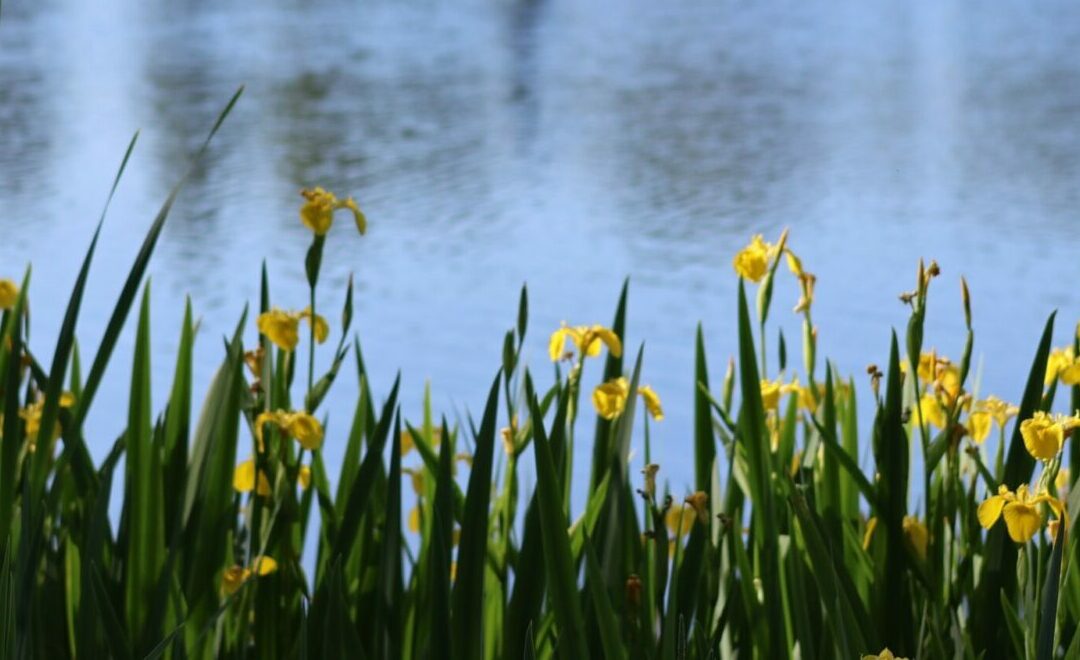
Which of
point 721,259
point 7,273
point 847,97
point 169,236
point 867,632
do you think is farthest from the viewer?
point 847,97

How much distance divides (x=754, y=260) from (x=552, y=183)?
11.9ft

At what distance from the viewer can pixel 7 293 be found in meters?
0.96

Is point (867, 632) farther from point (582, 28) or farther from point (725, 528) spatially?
point (582, 28)

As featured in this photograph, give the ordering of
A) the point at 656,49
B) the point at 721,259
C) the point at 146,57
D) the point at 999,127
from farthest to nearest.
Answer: the point at 656,49, the point at 146,57, the point at 999,127, the point at 721,259

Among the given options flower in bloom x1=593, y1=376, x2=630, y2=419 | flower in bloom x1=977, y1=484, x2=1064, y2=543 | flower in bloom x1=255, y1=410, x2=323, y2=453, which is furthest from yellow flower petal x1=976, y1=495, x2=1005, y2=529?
flower in bloom x1=255, y1=410, x2=323, y2=453

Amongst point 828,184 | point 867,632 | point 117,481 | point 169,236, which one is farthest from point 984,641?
point 828,184

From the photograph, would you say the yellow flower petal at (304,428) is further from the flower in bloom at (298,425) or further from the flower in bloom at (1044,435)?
the flower in bloom at (1044,435)

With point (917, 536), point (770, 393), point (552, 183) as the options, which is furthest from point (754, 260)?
point (552, 183)

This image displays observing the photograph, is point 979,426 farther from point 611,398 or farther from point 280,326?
point 280,326

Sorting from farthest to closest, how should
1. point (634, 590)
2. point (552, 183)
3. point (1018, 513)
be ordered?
point (552, 183) → point (634, 590) → point (1018, 513)

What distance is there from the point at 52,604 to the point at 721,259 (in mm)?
2926

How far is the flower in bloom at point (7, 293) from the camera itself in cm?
95

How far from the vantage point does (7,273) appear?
3434 mm

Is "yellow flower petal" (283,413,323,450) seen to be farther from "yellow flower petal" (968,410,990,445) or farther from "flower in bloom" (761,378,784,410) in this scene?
"yellow flower petal" (968,410,990,445)
